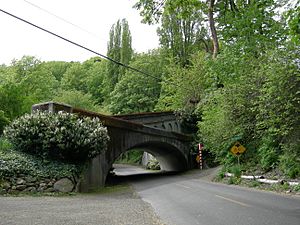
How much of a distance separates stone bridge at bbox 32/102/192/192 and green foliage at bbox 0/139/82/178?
137 cm

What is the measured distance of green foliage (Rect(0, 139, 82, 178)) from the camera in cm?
1238

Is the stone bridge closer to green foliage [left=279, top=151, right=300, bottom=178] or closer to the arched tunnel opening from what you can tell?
the arched tunnel opening

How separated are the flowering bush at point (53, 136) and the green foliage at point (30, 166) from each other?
0.42 meters

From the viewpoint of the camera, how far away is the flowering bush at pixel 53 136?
13695 millimetres

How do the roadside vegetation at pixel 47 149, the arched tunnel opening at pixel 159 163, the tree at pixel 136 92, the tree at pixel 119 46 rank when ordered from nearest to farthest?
the roadside vegetation at pixel 47 149
the arched tunnel opening at pixel 159 163
the tree at pixel 136 92
the tree at pixel 119 46

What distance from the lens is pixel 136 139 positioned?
82.6ft

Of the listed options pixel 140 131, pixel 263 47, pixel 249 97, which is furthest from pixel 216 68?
pixel 140 131

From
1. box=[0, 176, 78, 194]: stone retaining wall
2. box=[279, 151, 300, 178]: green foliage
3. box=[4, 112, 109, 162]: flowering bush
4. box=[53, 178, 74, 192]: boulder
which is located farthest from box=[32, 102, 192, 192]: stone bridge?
box=[279, 151, 300, 178]: green foliage

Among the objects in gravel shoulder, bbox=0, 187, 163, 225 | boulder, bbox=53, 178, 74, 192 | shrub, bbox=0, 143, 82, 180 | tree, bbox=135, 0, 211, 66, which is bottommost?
gravel shoulder, bbox=0, 187, 163, 225

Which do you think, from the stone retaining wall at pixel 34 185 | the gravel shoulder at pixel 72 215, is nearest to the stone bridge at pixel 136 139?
the stone retaining wall at pixel 34 185

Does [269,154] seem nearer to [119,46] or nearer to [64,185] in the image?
[64,185]

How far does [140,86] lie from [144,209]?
41552 mm

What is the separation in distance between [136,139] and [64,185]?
12.0 metres

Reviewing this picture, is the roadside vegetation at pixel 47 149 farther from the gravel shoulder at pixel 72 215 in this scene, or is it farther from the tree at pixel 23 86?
the tree at pixel 23 86
